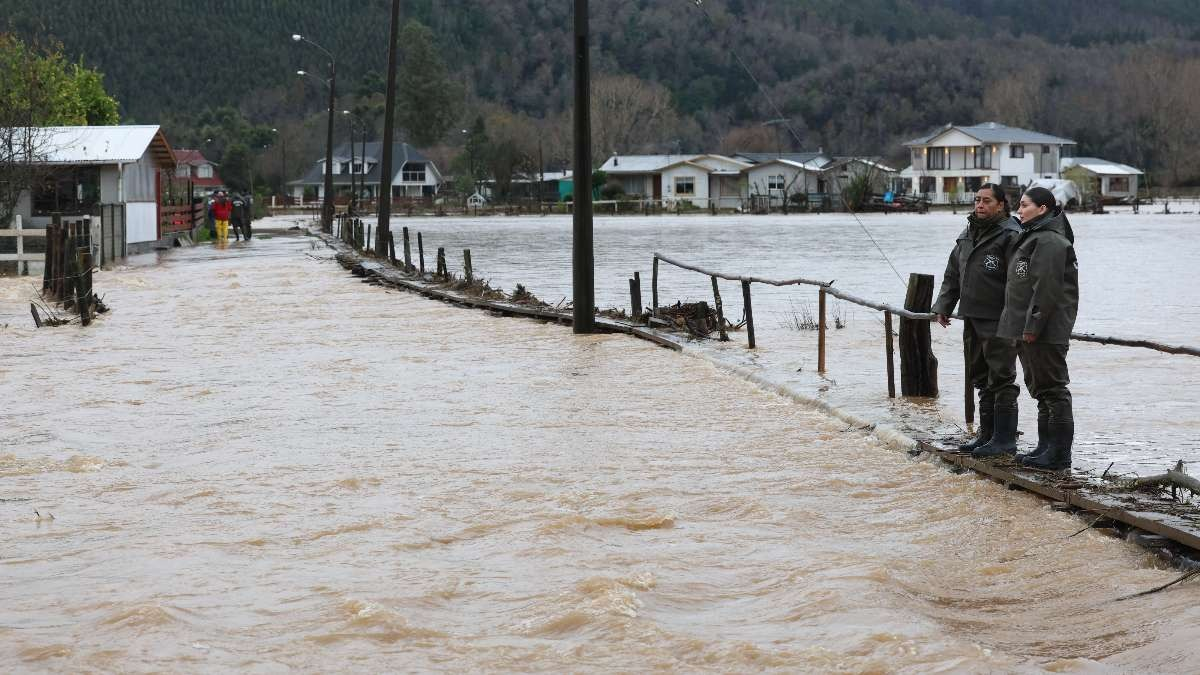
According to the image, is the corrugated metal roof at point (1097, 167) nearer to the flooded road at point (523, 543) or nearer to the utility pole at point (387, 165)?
the utility pole at point (387, 165)

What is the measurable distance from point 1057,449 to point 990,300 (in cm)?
105

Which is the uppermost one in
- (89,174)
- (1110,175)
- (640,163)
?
(640,163)

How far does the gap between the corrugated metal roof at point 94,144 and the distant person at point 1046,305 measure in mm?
35328

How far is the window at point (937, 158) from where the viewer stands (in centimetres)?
13400

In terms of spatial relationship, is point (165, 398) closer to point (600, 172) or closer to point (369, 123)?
point (600, 172)

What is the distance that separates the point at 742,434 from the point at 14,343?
11.6 metres

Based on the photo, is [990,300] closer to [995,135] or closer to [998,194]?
[998,194]

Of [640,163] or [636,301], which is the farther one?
[640,163]

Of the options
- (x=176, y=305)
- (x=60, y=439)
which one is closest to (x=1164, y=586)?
(x=60, y=439)

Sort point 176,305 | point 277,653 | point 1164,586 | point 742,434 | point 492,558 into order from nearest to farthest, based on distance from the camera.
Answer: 1. point 277,653
2. point 1164,586
3. point 492,558
4. point 742,434
5. point 176,305

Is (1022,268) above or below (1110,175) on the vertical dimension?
below

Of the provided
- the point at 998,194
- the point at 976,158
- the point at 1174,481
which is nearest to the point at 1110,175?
the point at 976,158

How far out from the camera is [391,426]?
13281 mm

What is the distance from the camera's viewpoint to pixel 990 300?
33.3 ft
